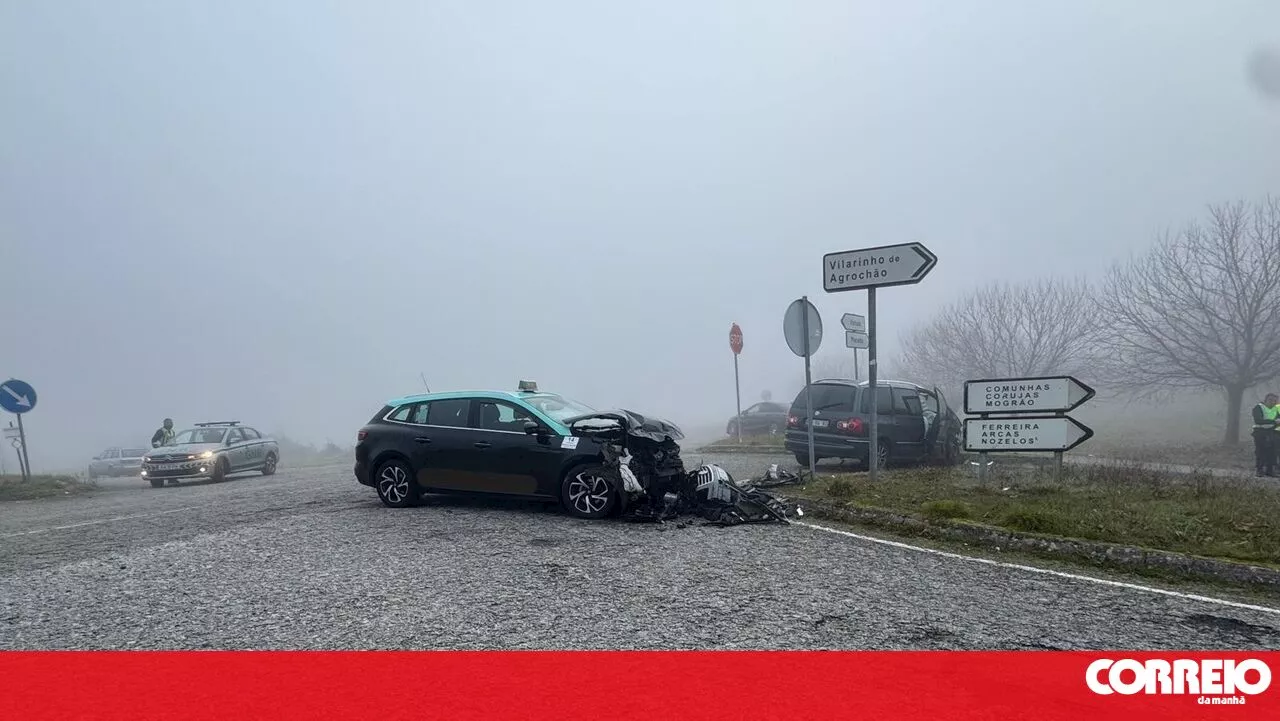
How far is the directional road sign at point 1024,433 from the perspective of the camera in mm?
9805

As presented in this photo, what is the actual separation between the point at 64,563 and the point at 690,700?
22.4ft

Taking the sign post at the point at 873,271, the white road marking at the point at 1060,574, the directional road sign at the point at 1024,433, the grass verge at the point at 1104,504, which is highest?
the sign post at the point at 873,271

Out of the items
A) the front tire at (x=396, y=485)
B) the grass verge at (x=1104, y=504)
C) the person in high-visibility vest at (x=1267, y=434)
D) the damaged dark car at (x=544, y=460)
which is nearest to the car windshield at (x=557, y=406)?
the damaged dark car at (x=544, y=460)

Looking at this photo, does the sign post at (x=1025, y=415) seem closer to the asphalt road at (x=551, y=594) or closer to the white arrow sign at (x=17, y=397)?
the asphalt road at (x=551, y=594)

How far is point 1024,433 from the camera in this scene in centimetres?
1006

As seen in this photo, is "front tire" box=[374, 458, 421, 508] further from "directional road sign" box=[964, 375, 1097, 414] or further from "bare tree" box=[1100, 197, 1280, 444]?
"bare tree" box=[1100, 197, 1280, 444]

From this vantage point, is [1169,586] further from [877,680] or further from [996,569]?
[877,680]

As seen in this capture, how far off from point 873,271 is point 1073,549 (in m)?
4.81

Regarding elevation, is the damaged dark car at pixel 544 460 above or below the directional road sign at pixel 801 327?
below

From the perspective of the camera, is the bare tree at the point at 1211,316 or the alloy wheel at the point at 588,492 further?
the bare tree at the point at 1211,316

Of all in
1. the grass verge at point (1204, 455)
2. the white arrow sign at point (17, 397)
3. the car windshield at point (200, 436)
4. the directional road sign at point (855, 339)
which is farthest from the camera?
the car windshield at point (200, 436)

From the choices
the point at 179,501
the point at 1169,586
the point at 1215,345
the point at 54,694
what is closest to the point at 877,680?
the point at 1169,586

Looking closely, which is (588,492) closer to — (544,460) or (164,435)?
(544,460)

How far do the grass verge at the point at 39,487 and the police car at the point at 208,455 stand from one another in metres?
1.34
